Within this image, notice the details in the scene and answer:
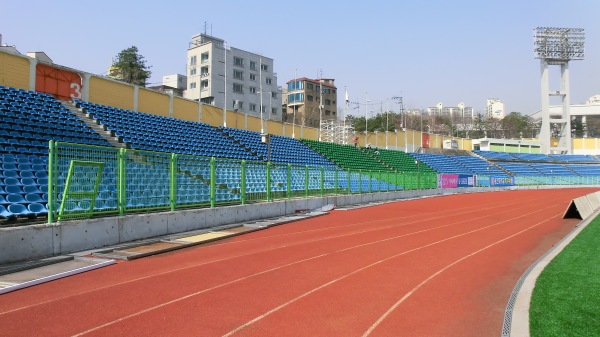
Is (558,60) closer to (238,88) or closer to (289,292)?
(238,88)

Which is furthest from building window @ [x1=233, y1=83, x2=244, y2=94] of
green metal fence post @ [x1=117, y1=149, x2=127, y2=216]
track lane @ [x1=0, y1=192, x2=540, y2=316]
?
green metal fence post @ [x1=117, y1=149, x2=127, y2=216]

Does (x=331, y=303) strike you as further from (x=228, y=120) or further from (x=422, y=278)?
(x=228, y=120)

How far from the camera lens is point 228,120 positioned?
30.6 m

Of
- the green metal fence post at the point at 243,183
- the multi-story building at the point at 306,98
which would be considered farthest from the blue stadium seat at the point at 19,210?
the multi-story building at the point at 306,98

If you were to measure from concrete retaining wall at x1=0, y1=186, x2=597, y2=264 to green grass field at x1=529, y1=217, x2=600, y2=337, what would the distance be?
8330 millimetres

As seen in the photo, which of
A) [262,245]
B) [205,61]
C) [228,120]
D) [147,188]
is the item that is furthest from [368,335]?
[205,61]

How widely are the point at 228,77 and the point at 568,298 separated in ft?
189

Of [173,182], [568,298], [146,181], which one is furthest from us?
[173,182]

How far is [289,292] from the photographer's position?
626 centimetres

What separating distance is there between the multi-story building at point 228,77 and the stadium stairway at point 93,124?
36.2 metres

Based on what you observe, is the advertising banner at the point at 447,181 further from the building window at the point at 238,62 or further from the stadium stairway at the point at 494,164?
the building window at the point at 238,62

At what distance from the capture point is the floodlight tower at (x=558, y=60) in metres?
68.4

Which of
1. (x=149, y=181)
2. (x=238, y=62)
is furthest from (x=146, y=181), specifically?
(x=238, y=62)

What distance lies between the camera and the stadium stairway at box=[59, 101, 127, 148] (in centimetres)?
1750
